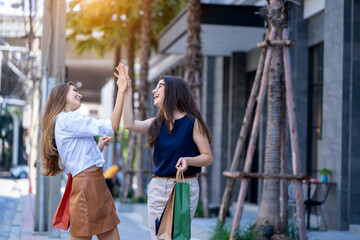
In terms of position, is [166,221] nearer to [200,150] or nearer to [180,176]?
[180,176]

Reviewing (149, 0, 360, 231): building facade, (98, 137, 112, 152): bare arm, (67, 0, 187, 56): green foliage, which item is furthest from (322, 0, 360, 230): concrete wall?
(67, 0, 187, 56): green foliage

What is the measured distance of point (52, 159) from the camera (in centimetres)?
582

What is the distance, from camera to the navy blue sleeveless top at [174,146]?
5.42m

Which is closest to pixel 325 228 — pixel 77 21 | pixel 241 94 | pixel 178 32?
pixel 178 32

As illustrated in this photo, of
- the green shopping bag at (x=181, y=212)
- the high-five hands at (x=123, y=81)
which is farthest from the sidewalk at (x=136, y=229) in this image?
the high-five hands at (x=123, y=81)

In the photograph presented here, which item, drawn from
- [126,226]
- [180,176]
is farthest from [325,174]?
[180,176]

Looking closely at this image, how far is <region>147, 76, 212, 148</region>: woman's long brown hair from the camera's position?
5453 mm

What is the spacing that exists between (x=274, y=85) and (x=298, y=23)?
6.35 m

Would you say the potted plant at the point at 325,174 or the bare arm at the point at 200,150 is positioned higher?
the bare arm at the point at 200,150

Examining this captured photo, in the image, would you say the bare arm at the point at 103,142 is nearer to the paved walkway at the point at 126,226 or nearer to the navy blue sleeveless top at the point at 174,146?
the navy blue sleeveless top at the point at 174,146

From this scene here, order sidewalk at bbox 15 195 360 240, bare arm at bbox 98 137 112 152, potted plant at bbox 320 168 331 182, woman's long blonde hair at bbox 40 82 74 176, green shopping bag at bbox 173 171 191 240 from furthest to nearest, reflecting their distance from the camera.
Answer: potted plant at bbox 320 168 331 182, sidewalk at bbox 15 195 360 240, bare arm at bbox 98 137 112 152, woman's long blonde hair at bbox 40 82 74 176, green shopping bag at bbox 173 171 191 240

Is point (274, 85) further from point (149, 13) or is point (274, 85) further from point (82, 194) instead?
point (149, 13)

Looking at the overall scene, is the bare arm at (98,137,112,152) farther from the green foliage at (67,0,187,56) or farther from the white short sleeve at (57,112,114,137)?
the green foliage at (67,0,187,56)

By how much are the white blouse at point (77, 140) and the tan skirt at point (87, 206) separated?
0.09 metres
